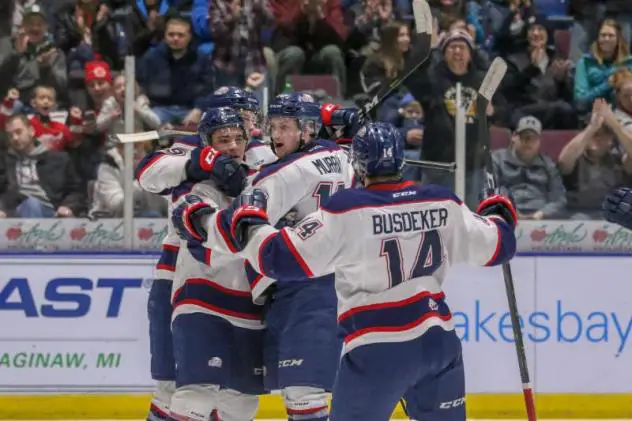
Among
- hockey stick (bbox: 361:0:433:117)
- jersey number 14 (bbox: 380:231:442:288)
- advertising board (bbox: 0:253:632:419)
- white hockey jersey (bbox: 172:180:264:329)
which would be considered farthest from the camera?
advertising board (bbox: 0:253:632:419)

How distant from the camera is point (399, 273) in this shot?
3533 millimetres

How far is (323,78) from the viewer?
7.01 meters

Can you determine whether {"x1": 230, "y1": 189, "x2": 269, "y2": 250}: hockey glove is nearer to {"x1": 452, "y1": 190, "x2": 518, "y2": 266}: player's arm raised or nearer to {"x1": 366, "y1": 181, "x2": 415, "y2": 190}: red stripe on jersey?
{"x1": 366, "y1": 181, "x2": 415, "y2": 190}: red stripe on jersey

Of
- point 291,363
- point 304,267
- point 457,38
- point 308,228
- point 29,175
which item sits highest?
point 457,38

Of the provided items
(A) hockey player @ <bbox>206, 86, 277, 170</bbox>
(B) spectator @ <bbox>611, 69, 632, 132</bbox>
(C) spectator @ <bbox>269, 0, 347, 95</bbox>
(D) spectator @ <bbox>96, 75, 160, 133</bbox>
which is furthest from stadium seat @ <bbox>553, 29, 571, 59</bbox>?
(A) hockey player @ <bbox>206, 86, 277, 170</bbox>

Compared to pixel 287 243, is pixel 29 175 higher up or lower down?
lower down

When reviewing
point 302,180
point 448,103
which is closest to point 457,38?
point 448,103

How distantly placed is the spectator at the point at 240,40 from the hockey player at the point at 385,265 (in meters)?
3.27

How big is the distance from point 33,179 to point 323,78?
63.3 inches

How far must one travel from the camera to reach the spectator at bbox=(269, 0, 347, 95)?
7.05 meters

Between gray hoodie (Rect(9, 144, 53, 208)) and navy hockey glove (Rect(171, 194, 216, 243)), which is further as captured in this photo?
gray hoodie (Rect(9, 144, 53, 208))

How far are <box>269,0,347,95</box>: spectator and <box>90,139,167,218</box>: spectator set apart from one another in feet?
3.49

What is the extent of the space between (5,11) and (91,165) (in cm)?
138

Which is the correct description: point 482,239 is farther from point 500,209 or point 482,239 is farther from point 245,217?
point 245,217
